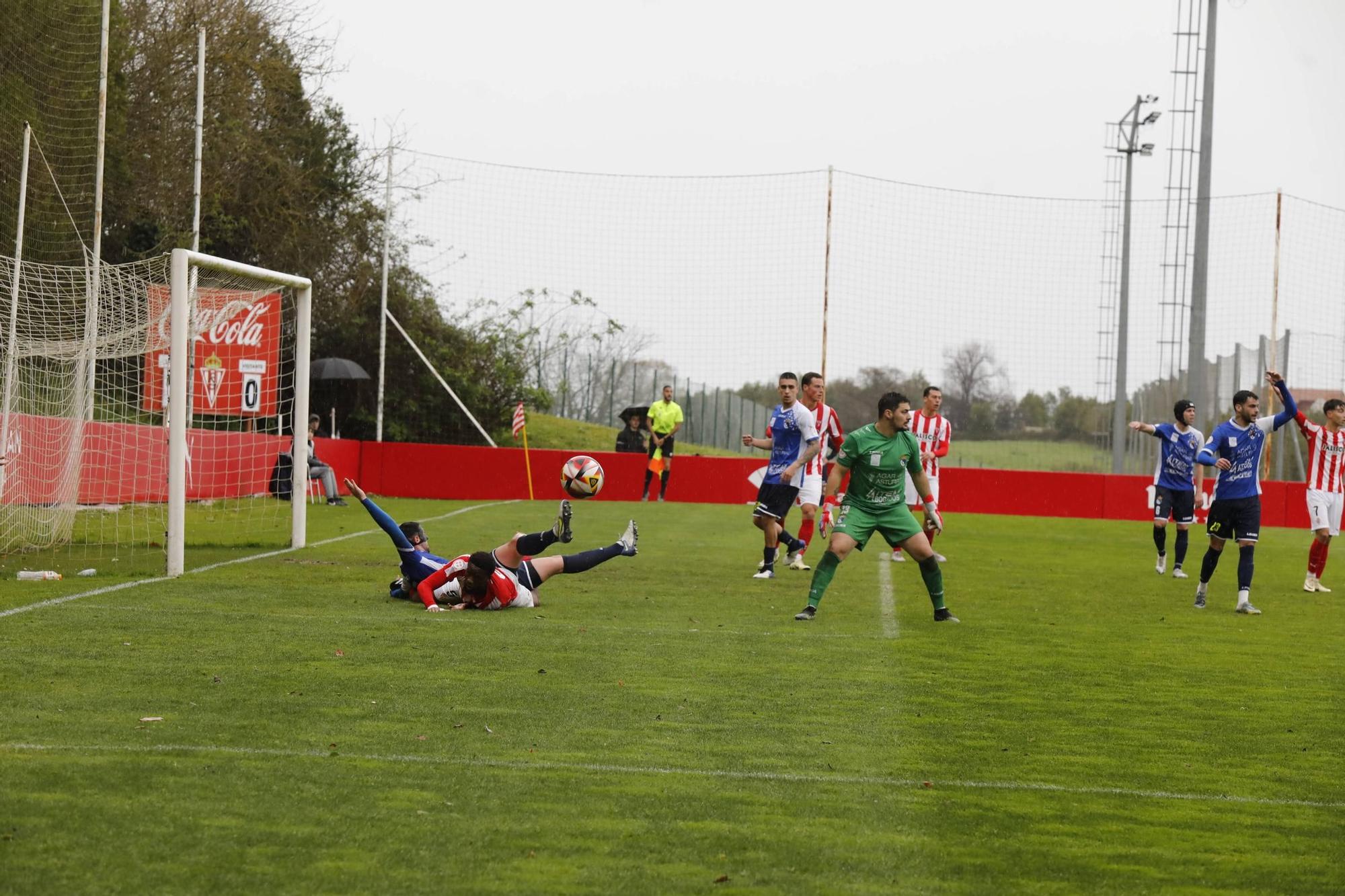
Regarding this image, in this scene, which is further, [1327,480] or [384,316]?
[384,316]

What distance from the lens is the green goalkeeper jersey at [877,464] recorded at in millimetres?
10469

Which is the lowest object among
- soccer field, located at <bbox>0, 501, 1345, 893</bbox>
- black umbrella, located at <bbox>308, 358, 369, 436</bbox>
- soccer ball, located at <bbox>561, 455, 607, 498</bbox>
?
soccer field, located at <bbox>0, 501, 1345, 893</bbox>

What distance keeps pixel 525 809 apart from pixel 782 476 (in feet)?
29.4

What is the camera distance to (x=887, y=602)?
38.8ft

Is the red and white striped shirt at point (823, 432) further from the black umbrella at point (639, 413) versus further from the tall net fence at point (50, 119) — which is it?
the black umbrella at point (639, 413)

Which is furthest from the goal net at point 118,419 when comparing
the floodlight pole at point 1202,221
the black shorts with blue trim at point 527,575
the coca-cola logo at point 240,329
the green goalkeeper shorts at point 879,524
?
the floodlight pole at point 1202,221

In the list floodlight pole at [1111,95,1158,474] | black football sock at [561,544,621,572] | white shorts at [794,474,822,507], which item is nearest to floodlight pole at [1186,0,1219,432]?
floodlight pole at [1111,95,1158,474]

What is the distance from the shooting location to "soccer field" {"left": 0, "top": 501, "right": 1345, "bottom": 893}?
4355mm

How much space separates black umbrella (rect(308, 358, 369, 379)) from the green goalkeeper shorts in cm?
2025

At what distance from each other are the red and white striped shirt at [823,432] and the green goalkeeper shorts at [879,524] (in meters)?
4.26

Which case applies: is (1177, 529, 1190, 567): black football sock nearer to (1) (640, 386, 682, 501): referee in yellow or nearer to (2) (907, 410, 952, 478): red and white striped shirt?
(2) (907, 410, 952, 478): red and white striped shirt

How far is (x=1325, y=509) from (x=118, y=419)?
15844mm

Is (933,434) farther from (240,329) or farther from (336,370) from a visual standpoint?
(336,370)

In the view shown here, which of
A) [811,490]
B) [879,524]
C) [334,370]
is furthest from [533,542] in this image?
[334,370]
